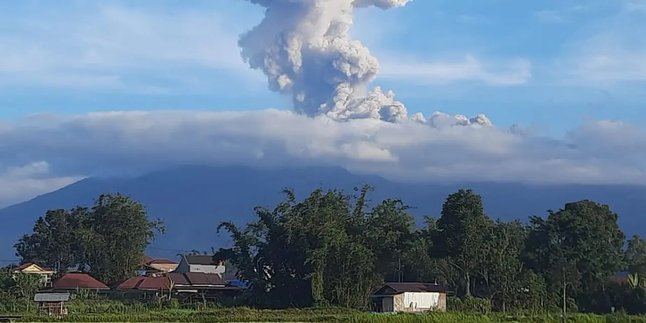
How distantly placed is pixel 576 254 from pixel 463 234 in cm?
659

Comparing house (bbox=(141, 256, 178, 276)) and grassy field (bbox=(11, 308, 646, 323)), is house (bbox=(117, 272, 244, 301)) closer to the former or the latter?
grassy field (bbox=(11, 308, 646, 323))

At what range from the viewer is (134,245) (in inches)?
3041

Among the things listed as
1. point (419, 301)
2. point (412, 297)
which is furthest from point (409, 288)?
point (419, 301)

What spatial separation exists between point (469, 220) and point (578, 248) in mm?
6469

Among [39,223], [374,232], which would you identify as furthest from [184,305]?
[39,223]

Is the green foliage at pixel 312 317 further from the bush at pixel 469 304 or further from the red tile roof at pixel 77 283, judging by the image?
the red tile roof at pixel 77 283

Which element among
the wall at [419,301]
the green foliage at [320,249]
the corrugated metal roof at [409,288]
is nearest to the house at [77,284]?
the green foliage at [320,249]

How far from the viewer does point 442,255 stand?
192ft

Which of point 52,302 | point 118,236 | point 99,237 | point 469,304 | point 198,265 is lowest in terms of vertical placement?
point 52,302

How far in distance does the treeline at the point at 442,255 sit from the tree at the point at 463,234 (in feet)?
0.21

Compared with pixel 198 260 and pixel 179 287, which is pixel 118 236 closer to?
pixel 179 287

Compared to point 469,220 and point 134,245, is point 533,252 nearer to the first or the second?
point 469,220

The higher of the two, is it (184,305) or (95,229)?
(95,229)

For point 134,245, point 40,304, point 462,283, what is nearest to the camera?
point 40,304
